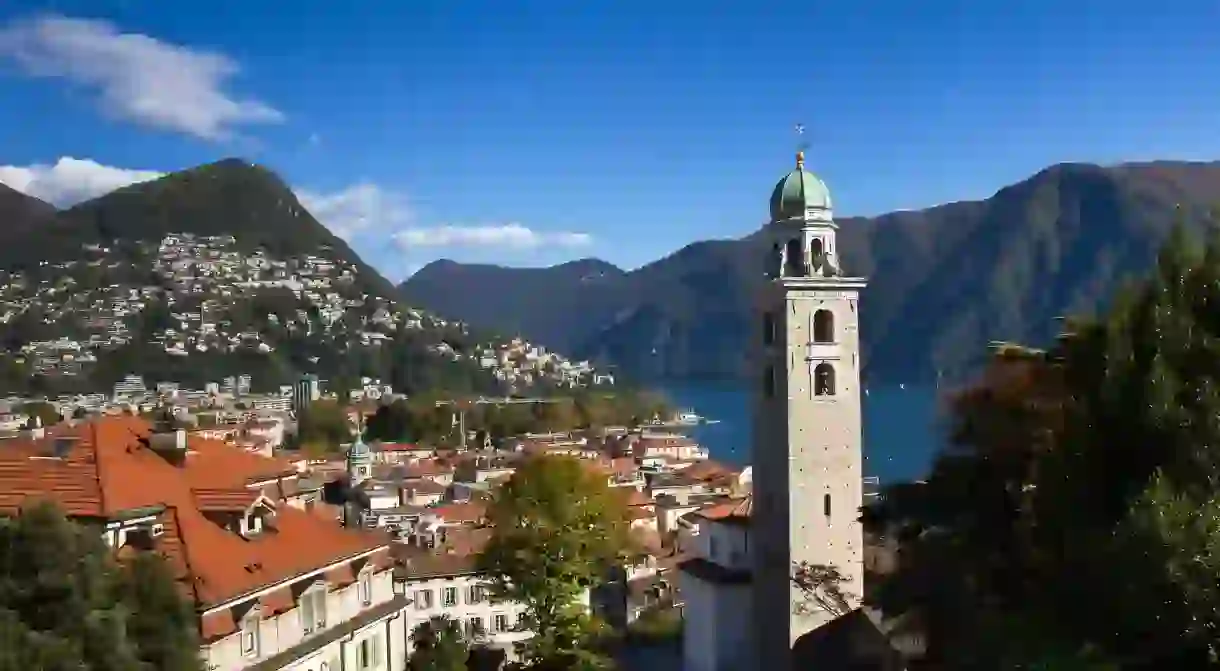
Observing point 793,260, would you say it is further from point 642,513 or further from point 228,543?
point 642,513

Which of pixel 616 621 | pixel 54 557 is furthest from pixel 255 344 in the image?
pixel 54 557

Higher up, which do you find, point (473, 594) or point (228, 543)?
point (228, 543)

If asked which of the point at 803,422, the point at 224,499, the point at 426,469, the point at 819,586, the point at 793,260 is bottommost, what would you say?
the point at 426,469

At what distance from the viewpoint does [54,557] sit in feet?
45.9

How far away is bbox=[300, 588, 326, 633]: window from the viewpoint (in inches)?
803

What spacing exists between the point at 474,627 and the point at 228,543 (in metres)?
19.4

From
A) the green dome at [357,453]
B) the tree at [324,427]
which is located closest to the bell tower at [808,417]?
the green dome at [357,453]

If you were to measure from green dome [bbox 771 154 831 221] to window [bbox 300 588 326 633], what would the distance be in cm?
1269

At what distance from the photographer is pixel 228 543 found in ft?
63.8

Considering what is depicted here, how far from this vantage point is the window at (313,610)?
20.4m

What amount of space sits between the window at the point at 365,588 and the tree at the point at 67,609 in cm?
806

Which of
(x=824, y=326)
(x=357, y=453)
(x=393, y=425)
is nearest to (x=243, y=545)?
(x=824, y=326)

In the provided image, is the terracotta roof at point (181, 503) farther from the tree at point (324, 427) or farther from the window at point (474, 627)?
the tree at point (324, 427)

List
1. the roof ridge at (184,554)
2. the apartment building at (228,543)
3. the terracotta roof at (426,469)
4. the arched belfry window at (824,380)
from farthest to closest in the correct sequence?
the terracotta roof at (426,469)
the arched belfry window at (824,380)
the apartment building at (228,543)
the roof ridge at (184,554)
